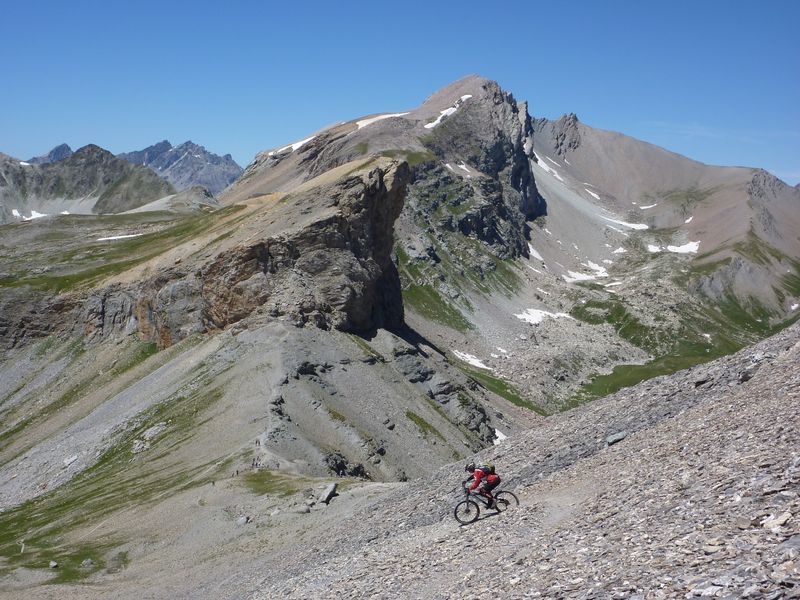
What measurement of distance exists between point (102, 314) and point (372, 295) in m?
46.7

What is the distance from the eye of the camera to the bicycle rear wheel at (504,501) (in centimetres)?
3152

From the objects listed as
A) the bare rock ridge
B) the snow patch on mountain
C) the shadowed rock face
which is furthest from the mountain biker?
the snow patch on mountain

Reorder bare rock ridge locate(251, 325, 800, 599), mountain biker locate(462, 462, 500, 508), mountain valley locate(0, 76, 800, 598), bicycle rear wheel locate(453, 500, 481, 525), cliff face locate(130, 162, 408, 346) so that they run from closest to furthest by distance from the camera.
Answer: bare rock ridge locate(251, 325, 800, 599) → mountain valley locate(0, 76, 800, 598) → mountain biker locate(462, 462, 500, 508) → bicycle rear wheel locate(453, 500, 481, 525) → cliff face locate(130, 162, 408, 346)

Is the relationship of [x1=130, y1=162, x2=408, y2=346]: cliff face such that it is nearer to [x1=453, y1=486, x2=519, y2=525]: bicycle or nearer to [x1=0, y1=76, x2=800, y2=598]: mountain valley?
[x1=0, y1=76, x2=800, y2=598]: mountain valley

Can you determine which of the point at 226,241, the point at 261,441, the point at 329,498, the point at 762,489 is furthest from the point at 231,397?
the point at 762,489

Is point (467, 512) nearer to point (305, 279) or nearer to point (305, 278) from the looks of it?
point (305, 279)

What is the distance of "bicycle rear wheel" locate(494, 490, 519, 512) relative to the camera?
31523 millimetres


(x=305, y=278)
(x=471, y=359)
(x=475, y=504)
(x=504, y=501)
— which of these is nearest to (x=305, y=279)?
(x=305, y=278)

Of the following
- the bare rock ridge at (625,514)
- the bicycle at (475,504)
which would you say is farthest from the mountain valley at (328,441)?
the bicycle at (475,504)

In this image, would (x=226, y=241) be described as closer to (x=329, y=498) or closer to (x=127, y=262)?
(x=127, y=262)

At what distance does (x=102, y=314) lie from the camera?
121 m

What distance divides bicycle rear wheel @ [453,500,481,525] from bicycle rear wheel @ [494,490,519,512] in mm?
876

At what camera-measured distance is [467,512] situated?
107 feet

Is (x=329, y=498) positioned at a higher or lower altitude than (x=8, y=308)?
lower
